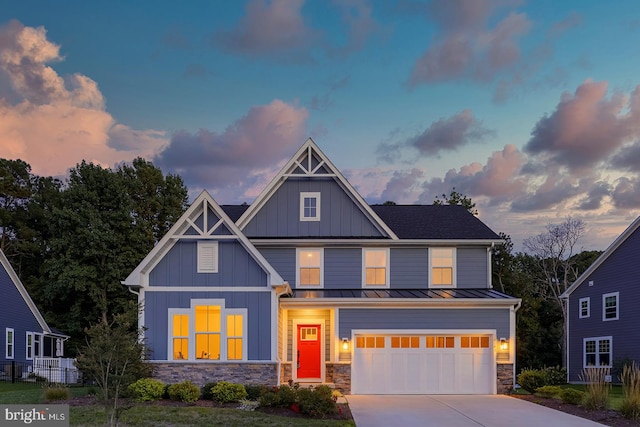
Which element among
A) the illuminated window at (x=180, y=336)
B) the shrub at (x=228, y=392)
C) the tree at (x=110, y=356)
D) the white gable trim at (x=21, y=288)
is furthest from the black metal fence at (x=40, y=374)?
the tree at (x=110, y=356)

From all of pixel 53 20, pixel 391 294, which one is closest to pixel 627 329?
pixel 391 294

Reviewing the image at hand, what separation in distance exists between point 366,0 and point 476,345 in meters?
12.3

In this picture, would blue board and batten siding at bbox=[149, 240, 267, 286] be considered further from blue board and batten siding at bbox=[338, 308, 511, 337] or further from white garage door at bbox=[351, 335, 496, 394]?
white garage door at bbox=[351, 335, 496, 394]

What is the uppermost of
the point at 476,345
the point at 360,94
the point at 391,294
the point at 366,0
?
the point at 366,0

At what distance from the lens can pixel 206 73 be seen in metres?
24.0

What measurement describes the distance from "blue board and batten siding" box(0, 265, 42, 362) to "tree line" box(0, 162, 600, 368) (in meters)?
4.52

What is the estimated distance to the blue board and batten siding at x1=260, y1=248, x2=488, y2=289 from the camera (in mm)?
25500

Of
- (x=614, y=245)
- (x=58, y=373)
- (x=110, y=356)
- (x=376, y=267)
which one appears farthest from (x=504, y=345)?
(x=58, y=373)

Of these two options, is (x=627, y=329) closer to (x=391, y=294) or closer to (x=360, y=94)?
(x=391, y=294)

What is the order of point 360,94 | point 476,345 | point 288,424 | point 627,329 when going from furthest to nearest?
point 627,329 → point 360,94 → point 476,345 → point 288,424

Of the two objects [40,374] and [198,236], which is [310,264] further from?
[40,374]

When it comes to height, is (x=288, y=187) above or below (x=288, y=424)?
above

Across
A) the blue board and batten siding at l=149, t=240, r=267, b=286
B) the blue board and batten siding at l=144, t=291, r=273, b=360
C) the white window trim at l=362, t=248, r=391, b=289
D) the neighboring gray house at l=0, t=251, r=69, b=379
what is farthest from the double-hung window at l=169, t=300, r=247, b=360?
the neighboring gray house at l=0, t=251, r=69, b=379

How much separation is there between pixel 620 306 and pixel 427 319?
13.0 m
